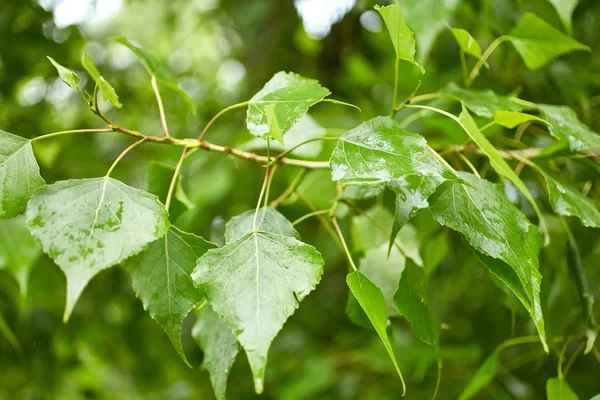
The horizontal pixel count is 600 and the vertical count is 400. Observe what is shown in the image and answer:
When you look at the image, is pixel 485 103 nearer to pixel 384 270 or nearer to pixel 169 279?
pixel 384 270

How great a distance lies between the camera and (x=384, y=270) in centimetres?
58

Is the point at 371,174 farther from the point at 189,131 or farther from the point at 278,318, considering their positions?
the point at 189,131

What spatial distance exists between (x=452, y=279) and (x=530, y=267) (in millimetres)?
767

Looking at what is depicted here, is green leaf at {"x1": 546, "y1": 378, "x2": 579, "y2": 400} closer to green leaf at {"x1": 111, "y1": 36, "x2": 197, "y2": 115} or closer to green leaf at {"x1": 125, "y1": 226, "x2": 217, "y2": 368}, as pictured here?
green leaf at {"x1": 125, "y1": 226, "x2": 217, "y2": 368}

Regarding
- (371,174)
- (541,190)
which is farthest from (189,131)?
(371,174)

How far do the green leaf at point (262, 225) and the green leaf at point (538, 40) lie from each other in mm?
395

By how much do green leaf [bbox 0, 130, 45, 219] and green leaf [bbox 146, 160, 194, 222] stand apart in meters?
0.16

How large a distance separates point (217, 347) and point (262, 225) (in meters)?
0.13

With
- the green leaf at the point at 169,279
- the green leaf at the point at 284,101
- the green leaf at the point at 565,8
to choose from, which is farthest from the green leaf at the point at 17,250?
the green leaf at the point at 565,8

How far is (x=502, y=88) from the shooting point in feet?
2.97

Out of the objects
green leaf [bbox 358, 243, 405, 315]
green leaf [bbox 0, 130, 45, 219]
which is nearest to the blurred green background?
green leaf [bbox 358, 243, 405, 315]

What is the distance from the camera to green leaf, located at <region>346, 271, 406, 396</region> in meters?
0.40

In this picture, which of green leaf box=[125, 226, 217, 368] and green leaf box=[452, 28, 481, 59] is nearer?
green leaf box=[125, 226, 217, 368]

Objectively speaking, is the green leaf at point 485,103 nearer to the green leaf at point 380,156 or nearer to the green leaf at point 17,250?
the green leaf at point 380,156
